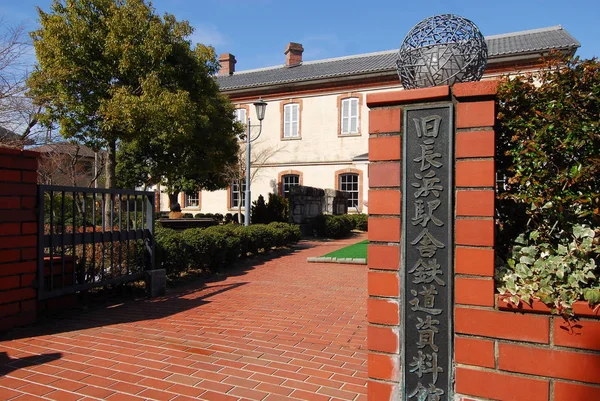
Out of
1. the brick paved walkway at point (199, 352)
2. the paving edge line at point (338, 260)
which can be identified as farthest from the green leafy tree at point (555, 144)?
the paving edge line at point (338, 260)

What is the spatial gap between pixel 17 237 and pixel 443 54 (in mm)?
4156

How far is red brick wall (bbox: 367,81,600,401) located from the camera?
6.26 ft

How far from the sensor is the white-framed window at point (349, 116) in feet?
76.1

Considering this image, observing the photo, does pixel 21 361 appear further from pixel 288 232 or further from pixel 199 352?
pixel 288 232

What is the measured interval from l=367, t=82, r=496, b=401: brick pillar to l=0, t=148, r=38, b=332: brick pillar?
3726 mm

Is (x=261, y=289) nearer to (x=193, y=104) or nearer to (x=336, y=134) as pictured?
(x=193, y=104)

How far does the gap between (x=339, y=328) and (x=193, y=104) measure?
9.01 m

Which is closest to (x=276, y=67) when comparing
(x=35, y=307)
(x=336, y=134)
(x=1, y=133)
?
(x=336, y=134)

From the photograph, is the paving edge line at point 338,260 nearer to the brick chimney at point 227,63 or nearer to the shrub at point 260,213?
the shrub at point 260,213

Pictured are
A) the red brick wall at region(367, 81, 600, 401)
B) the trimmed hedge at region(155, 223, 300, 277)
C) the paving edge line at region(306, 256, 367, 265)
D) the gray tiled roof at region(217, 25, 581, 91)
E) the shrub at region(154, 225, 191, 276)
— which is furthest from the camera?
the gray tiled roof at region(217, 25, 581, 91)

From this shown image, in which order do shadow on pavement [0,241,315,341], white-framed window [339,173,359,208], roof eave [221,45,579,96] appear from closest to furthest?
1. shadow on pavement [0,241,315,341]
2. roof eave [221,45,579,96]
3. white-framed window [339,173,359,208]

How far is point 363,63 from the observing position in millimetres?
24531

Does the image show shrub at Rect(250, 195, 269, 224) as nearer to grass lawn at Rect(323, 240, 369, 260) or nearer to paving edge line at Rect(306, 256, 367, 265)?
grass lawn at Rect(323, 240, 369, 260)

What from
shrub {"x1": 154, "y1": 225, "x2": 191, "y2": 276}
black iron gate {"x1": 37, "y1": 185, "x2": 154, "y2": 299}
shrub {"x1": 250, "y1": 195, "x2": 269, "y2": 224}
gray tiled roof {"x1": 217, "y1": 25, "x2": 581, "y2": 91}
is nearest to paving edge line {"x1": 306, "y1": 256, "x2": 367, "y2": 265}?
shrub {"x1": 154, "y1": 225, "x2": 191, "y2": 276}
